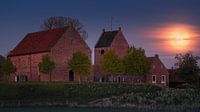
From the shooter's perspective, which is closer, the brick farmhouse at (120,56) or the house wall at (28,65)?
the house wall at (28,65)

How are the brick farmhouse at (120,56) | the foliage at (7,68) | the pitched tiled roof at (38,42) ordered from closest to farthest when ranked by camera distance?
the foliage at (7,68) → the pitched tiled roof at (38,42) → the brick farmhouse at (120,56)

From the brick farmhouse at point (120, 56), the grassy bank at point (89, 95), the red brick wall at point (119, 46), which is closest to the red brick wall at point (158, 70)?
the brick farmhouse at point (120, 56)

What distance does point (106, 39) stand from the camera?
114 metres

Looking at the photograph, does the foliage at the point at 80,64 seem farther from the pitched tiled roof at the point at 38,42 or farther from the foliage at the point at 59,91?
the foliage at the point at 59,91

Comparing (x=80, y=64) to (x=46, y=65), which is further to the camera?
(x=46, y=65)

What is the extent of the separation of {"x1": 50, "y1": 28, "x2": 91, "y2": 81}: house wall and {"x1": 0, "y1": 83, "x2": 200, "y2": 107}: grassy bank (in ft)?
61.0

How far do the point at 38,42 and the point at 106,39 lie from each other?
59.6 feet

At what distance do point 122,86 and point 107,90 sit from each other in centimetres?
406

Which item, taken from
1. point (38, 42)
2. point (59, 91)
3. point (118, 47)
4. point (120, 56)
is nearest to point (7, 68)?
point (38, 42)

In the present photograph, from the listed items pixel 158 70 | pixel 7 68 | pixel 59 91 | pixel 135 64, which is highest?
pixel 135 64

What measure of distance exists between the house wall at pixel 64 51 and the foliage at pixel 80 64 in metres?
4.42

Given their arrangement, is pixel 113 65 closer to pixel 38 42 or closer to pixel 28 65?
pixel 38 42

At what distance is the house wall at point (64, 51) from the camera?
3713 inches

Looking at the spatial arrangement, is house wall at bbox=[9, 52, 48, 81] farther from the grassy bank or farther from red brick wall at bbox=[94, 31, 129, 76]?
the grassy bank
